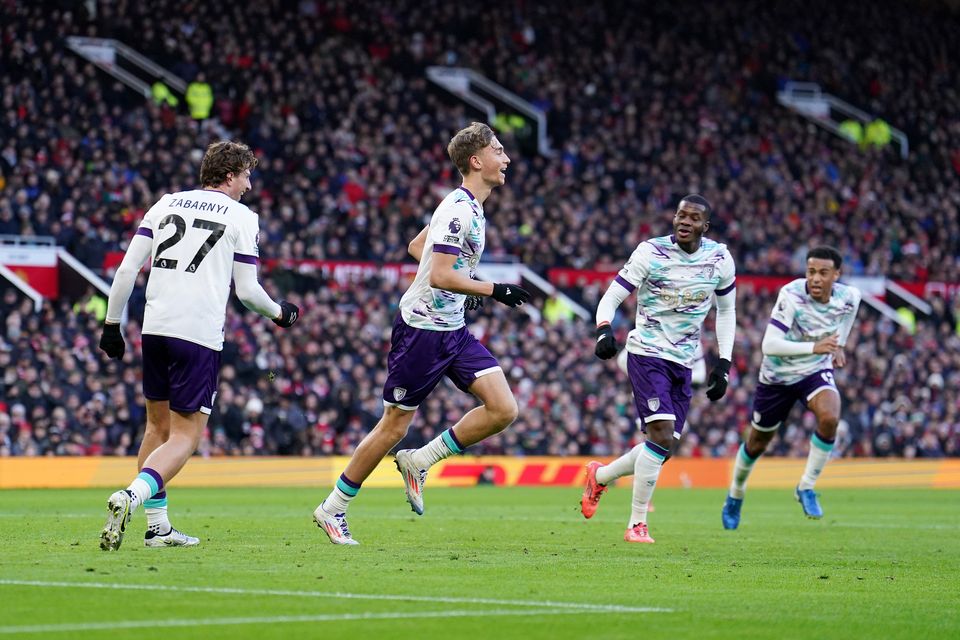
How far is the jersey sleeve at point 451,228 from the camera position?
10461 millimetres

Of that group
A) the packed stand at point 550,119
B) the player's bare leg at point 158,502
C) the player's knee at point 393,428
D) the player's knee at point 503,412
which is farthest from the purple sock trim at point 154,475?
the packed stand at point 550,119

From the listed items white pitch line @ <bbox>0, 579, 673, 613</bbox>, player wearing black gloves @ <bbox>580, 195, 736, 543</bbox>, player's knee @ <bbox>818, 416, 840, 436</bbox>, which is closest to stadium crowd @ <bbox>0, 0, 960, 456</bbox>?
player's knee @ <bbox>818, 416, 840, 436</bbox>

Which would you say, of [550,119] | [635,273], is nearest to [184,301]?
[635,273]

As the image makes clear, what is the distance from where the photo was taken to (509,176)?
36.6 meters

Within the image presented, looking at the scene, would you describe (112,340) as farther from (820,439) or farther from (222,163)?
(820,439)

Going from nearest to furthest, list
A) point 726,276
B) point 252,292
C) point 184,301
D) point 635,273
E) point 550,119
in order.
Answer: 1. point 184,301
2. point 252,292
3. point 635,273
4. point 726,276
5. point 550,119

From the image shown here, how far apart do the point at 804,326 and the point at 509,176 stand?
72.0 feet

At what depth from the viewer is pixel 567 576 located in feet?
28.6

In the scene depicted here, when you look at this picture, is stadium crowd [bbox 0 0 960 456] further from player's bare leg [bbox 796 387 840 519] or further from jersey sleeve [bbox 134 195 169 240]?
jersey sleeve [bbox 134 195 169 240]

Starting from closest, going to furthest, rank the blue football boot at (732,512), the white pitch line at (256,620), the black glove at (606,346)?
the white pitch line at (256,620) → the black glove at (606,346) → the blue football boot at (732,512)

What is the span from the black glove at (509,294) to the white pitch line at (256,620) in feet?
10.8

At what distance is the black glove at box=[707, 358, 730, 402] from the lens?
11.9 meters

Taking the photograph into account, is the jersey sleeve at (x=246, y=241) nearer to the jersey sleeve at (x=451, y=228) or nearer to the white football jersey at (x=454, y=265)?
the white football jersey at (x=454, y=265)

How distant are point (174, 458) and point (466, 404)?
1974 centimetres
